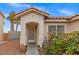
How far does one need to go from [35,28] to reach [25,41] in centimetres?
37

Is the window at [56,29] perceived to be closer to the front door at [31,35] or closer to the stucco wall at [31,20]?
the stucco wall at [31,20]

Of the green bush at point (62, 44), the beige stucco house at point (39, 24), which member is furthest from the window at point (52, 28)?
the green bush at point (62, 44)

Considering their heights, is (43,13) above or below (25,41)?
above

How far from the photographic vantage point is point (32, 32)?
343 cm

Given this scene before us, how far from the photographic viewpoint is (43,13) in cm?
343

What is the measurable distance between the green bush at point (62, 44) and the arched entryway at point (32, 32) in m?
0.26

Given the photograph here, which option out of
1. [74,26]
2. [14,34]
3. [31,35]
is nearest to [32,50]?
[31,35]

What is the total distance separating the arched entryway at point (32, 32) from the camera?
11.2 feet

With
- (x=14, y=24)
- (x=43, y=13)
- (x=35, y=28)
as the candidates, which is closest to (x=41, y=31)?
(x=35, y=28)

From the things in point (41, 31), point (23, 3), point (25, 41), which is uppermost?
point (23, 3)

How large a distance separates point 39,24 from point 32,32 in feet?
0.79

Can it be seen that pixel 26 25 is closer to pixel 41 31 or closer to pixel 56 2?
pixel 41 31

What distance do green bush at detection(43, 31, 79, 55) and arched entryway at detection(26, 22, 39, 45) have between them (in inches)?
10.4

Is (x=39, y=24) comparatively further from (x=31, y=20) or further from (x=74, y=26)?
(x=74, y=26)
